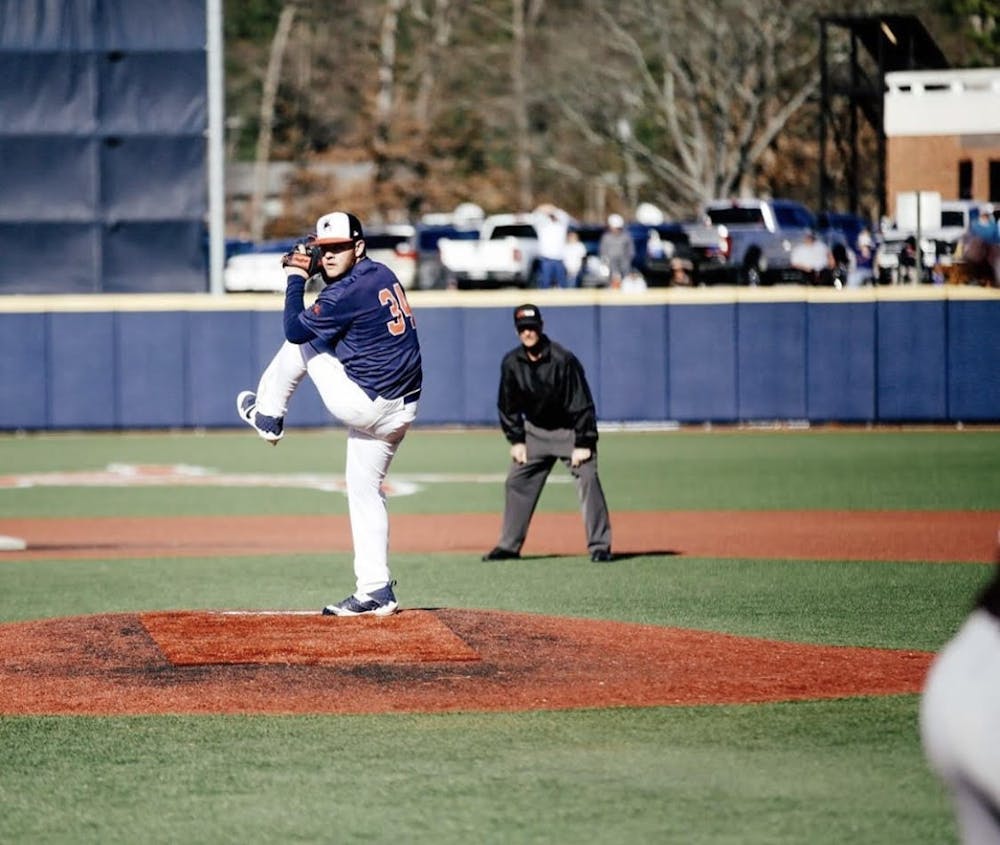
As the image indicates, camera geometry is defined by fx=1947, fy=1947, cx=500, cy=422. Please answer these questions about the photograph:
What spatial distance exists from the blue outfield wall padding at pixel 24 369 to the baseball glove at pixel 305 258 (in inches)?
643

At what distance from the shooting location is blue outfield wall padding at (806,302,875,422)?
24.7 metres

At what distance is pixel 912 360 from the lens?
24.7 metres

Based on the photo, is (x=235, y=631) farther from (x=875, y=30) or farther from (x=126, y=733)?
(x=875, y=30)

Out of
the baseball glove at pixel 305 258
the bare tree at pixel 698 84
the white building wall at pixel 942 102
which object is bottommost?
the baseball glove at pixel 305 258

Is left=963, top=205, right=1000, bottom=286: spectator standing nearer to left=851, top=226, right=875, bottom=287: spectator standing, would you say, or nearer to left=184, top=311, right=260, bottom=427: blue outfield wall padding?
left=184, top=311, right=260, bottom=427: blue outfield wall padding

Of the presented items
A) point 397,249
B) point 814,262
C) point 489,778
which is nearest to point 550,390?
point 489,778

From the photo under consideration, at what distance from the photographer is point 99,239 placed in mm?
23797

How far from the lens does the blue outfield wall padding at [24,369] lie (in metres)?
24.5

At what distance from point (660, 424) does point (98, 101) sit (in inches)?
321

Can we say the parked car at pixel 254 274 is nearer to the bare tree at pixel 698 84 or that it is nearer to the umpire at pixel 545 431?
the bare tree at pixel 698 84

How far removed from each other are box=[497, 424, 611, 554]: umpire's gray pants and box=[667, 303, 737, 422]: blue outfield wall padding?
1192cm

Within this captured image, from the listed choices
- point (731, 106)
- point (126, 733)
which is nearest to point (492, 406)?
point (126, 733)

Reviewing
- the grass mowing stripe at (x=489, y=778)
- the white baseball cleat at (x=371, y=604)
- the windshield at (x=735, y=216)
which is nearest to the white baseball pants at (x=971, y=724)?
the grass mowing stripe at (x=489, y=778)

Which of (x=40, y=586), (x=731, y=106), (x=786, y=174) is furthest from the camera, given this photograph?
(x=786, y=174)
